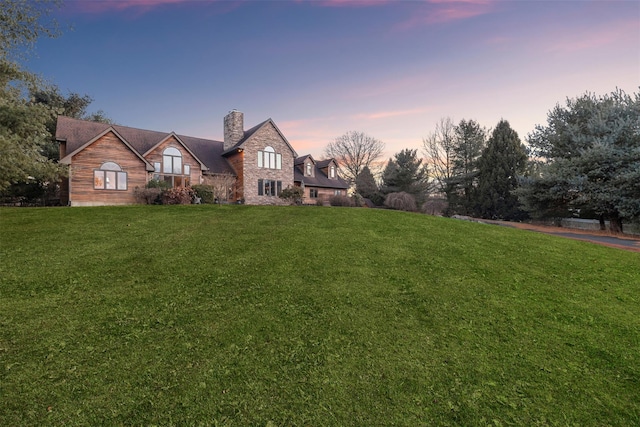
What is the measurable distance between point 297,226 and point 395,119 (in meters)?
15.9

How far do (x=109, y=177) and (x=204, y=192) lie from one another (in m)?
6.35

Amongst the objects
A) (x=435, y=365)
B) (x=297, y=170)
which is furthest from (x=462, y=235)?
(x=297, y=170)

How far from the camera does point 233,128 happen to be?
27047 mm

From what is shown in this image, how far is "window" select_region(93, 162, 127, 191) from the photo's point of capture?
18.7 meters

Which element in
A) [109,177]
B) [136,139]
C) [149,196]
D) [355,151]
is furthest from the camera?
[355,151]

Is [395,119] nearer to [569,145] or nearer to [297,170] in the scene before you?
[569,145]

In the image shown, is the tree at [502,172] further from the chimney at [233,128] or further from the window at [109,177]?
the window at [109,177]

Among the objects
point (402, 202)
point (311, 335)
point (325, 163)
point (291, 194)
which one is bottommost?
point (311, 335)

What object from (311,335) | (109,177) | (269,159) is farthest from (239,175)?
(311,335)

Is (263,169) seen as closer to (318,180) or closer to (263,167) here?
(263,167)

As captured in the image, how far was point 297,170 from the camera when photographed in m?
33.1

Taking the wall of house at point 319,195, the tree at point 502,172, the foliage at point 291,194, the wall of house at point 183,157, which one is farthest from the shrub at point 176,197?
the tree at point 502,172

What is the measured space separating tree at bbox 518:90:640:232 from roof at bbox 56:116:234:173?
25.2m

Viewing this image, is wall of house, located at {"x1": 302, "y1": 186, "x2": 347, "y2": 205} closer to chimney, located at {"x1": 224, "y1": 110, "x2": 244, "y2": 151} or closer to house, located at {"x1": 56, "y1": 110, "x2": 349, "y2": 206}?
house, located at {"x1": 56, "y1": 110, "x2": 349, "y2": 206}
